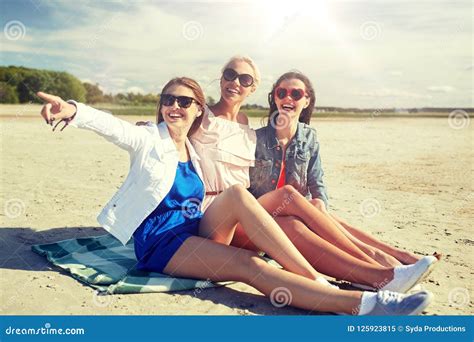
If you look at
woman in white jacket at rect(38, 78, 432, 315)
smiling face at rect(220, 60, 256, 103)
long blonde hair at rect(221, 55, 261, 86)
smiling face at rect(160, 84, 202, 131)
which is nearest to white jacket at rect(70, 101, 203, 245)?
woman in white jacket at rect(38, 78, 432, 315)

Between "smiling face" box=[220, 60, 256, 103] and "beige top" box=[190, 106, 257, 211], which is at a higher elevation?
"smiling face" box=[220, 60, 256, 103]

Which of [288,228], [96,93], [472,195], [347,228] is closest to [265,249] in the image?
[288,228]

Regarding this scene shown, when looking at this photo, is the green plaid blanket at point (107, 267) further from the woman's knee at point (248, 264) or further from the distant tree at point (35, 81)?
the distant tree at point (35, 81)

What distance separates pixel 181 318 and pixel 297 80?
2.28m

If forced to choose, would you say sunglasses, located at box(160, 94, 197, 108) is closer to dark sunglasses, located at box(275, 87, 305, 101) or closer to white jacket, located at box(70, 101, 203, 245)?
white jacket, located at box(70, 101, 203, 245)

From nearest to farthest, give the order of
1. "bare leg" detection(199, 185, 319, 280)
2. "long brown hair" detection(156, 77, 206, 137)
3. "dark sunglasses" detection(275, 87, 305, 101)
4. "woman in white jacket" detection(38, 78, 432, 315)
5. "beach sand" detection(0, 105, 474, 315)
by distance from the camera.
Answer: "woman in white jacket" detection(38, 78, 432, 315) < "bare leg" detection(199, 185, 319, 280) < "beach sand" detection(0, 105, 474, 315) < "long brown hair" detection(156, 77, 206, 137) < "dark sunglasses" detection(275, 87, 305, 101)

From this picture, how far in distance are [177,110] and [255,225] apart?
105cm

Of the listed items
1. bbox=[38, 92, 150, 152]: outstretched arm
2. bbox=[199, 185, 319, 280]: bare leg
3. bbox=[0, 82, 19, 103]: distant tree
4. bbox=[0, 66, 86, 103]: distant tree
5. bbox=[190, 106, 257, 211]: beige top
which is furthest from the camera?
bbox=[0, 82, 19, 103]: distant tree

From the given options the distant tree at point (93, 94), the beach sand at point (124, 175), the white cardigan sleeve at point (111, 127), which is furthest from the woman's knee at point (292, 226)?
the distant tree at point (93, 94)

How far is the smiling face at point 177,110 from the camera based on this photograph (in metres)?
4.19

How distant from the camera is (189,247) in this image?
3.94 m

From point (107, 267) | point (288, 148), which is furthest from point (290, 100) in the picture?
point (107, 267)

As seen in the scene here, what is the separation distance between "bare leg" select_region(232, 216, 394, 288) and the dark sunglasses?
1.19 metres

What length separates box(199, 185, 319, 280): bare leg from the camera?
3754 mm
